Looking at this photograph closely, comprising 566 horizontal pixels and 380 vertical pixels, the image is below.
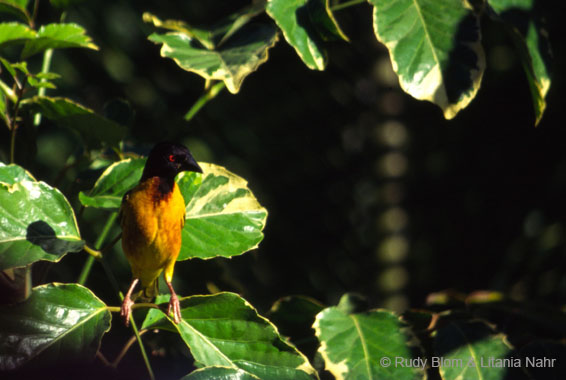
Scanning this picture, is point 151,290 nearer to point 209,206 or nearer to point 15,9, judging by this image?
point 209,206

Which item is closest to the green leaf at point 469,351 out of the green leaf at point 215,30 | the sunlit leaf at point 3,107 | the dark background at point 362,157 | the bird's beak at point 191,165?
the bird's beak at point 191,165

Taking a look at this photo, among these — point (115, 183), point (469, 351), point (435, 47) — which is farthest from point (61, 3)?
point (469, 351)

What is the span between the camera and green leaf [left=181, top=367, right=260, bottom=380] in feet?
2.16

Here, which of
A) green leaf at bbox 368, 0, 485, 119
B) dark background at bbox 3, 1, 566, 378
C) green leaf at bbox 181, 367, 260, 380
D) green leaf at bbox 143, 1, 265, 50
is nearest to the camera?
green leaf at bbox 181, 367, 260, 380

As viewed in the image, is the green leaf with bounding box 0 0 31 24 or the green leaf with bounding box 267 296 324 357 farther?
the green leaf with bounding box 267 296 324 357

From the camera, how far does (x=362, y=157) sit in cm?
213

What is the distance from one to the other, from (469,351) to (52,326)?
1.85 ft

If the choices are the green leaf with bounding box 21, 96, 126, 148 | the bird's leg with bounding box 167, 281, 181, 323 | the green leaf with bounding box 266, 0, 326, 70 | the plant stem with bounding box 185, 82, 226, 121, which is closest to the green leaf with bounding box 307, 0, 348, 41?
the green leaf with bounding box 266, 0, 326, 70

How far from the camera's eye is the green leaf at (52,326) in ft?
2.18

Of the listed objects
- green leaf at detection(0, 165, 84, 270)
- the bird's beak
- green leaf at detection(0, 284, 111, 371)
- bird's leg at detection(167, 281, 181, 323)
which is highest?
the bird's beak

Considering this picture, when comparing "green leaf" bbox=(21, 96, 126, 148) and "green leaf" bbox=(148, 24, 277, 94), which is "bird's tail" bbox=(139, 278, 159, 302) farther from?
"green leaf" bbox=(148, 24, 277, 94)

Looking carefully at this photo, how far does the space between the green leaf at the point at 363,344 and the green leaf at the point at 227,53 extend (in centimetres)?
37

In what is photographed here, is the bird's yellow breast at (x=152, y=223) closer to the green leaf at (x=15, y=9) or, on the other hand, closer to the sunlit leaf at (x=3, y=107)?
the sunlit leaf at (x=3, y=107)

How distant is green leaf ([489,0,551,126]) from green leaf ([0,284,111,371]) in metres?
0.68
